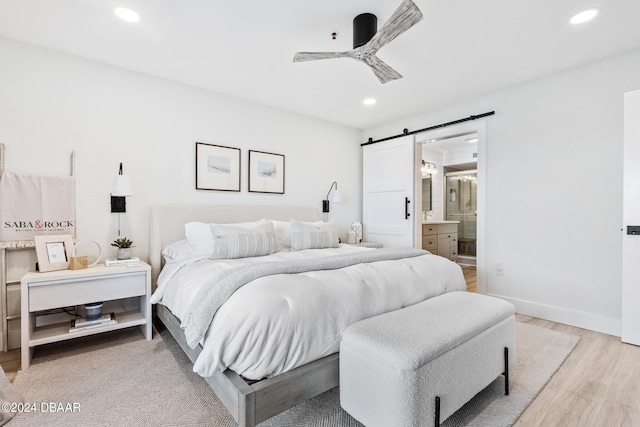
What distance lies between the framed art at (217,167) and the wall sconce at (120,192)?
0.72m

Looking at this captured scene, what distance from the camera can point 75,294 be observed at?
7.74 feet

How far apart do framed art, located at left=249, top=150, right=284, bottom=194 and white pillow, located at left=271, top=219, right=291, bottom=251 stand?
64 cm

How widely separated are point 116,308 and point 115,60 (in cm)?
229

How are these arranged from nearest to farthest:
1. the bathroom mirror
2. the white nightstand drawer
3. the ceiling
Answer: the ceiling → the white nightstand drawer → the bathroom mirror

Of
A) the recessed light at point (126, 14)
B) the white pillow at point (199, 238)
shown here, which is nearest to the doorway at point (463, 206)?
the white pillow at point (199, 238)

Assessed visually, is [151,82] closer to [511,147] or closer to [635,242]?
[511,147]

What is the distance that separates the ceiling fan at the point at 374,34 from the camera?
1.80 meters

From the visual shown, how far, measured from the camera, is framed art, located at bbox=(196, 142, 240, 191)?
3439 mm

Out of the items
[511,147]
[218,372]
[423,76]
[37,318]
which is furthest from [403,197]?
[37,318]

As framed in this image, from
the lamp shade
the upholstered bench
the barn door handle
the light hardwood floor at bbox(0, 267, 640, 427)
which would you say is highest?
the lamp shade

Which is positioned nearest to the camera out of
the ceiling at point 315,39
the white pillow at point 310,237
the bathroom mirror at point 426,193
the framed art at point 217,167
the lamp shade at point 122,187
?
the ceiling at point 315,39

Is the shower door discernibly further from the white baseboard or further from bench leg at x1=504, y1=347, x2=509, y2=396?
bench leg at x1=504, y1=347, x2=509, y2=396

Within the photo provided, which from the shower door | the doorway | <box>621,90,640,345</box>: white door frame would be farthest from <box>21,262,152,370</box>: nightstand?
the shower door

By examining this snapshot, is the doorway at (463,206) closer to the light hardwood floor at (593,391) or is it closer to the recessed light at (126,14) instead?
the light hardwood floor at (593,391)
